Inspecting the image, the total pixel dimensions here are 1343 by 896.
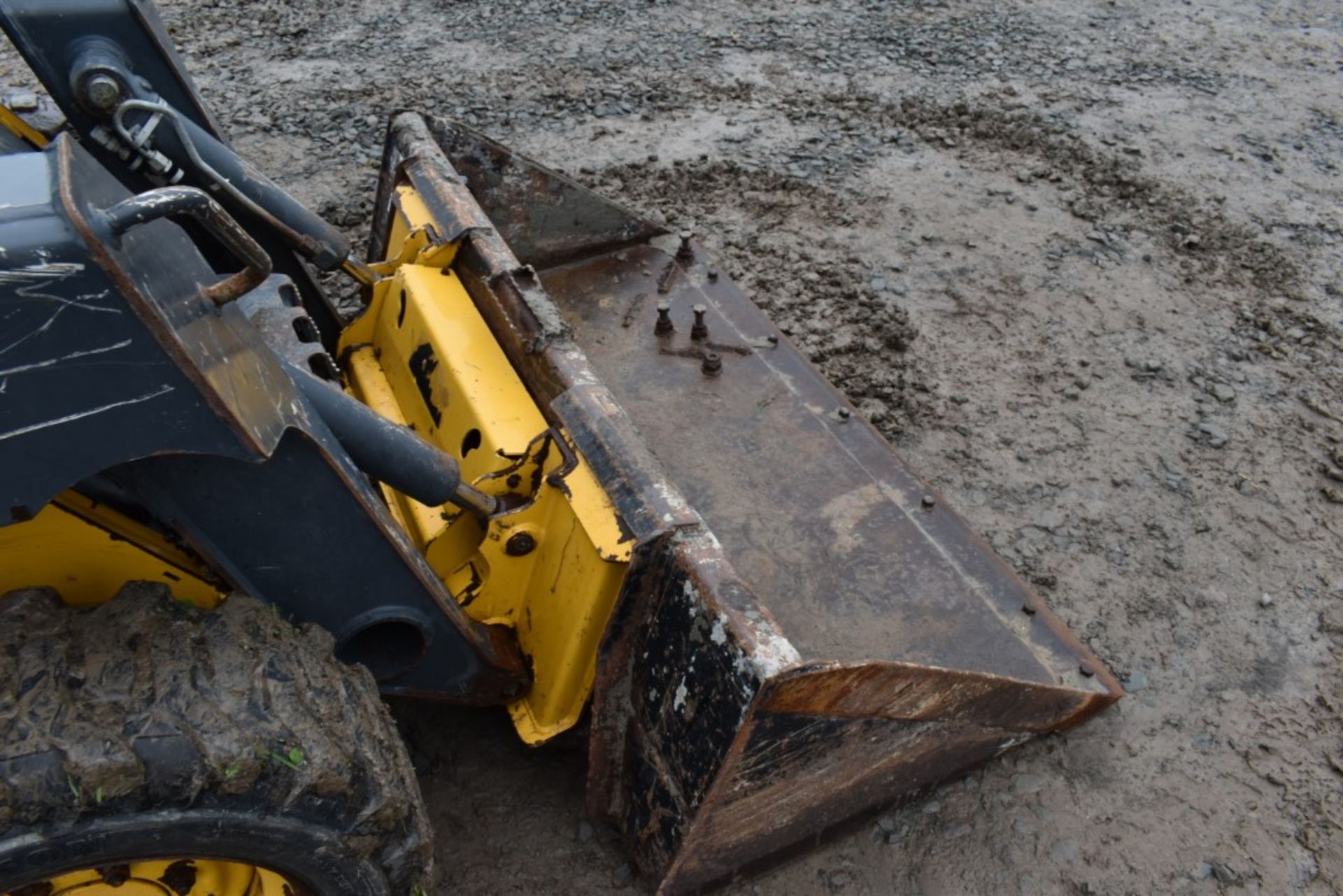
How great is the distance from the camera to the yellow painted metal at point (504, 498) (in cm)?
195

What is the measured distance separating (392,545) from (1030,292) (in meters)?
3.51

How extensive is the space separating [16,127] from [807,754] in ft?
7.03

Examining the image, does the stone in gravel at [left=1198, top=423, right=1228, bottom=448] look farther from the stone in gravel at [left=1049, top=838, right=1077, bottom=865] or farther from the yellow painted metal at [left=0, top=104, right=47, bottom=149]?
the yellow painted metal at [left=0, top=104, right=47, bottom=149]

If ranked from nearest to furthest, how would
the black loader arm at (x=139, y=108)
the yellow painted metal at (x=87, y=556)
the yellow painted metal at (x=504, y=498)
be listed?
the yellow painted metal at (x=87, y=556), the yellow painted metal at (x=504, y=498), the black loader arm at (x=139, y=108)

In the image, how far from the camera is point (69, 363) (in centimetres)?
117

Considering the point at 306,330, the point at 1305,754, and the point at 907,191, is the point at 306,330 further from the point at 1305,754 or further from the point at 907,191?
the point at 907,191

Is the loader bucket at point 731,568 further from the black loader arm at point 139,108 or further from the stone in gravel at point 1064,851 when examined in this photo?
the black loader arm at point 139,108

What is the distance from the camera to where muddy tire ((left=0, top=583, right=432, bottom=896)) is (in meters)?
1.32

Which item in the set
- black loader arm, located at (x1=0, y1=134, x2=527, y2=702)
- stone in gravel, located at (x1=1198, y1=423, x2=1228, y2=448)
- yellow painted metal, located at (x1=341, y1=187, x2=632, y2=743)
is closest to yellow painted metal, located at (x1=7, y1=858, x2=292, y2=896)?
black loader arm, located at (x1=0, y1=134, x2=527, y2=702)

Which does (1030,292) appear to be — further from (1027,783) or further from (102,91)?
(102,91)

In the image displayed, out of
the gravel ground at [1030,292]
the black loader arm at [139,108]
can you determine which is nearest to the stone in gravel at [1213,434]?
the gravel ground at [1030,292]

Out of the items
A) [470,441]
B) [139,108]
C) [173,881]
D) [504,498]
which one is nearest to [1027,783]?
[504,498]

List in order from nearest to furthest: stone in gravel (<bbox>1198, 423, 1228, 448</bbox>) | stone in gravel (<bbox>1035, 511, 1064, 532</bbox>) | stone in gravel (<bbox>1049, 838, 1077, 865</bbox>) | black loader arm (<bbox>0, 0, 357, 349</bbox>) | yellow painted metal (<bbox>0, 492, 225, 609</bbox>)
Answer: yellow painted metal (<bbox>0, 492, 225, 609</bbox>) < black loader arm (<bbox>0, 0, 357, 349</bbox>) < stone in gravel (<bbox>1049, 838, 1077, 865</bbox>) < stone in gravel (<bbox>1035, 511, 1064, 532</bbox>) < stone in gravel (<bbox>1198, 423, 1228, 448</bbox>)

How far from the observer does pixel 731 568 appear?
5.88ft
